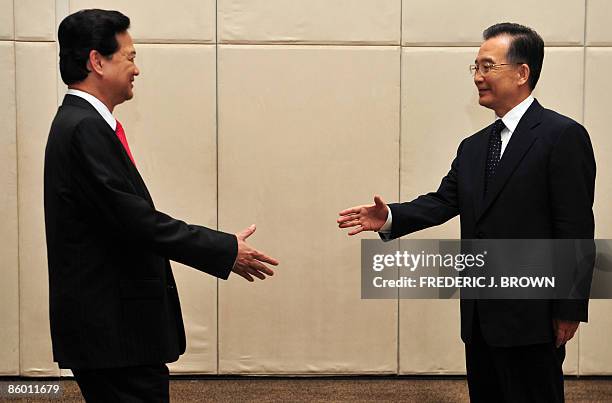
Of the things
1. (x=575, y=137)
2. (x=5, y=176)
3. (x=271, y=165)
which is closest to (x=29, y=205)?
(x=5, y=176)

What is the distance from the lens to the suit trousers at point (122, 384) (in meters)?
2.17

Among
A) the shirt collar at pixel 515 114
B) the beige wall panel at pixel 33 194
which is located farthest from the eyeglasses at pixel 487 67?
the beige wall panel at pixel 33 194

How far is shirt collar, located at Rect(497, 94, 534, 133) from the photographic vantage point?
2.65 metres

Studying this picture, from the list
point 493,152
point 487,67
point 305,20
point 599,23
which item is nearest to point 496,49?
point 487,67

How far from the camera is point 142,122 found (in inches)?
164

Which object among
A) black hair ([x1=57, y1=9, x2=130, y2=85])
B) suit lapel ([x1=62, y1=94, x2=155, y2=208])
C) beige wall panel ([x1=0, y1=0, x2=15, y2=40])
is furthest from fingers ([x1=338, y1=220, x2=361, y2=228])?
beige wall panel ([x1=0, y1=0, x2=15, y2=40])

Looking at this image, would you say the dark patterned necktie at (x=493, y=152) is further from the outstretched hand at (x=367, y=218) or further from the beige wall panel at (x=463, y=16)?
the beige wall panel at (x=463, y=16)

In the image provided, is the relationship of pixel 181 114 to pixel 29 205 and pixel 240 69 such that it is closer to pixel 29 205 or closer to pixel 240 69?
pixel 240 69

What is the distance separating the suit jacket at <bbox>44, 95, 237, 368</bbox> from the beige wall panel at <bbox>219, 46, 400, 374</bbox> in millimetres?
2025

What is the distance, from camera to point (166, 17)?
4.14 metres

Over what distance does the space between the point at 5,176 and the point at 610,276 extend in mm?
3530

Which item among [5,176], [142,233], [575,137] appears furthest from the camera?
[5,176]

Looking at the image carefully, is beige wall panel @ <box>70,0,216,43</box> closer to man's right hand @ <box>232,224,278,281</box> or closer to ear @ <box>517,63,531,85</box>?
ear @ <box>517,63,531,85</box>

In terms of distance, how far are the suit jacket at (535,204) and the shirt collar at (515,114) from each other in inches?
1.3
